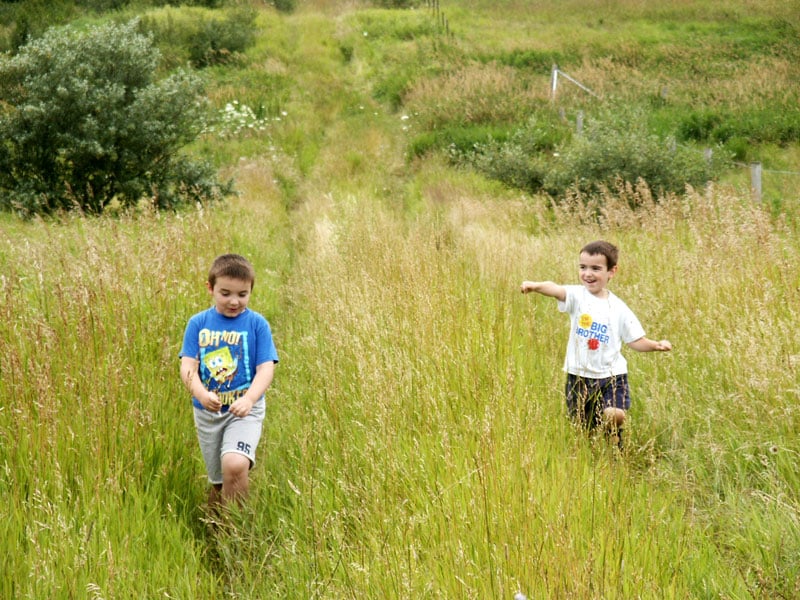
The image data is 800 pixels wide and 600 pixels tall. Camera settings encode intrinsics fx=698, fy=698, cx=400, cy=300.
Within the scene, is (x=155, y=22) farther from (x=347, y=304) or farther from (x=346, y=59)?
(x=347, y=304)

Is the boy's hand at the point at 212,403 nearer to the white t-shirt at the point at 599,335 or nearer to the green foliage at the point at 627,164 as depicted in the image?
the white t-shirt at the point at 599,335

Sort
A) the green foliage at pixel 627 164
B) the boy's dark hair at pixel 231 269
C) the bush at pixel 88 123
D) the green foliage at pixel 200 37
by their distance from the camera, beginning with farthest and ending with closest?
the green foliage at pixel 200 37, the green foliage at pixel 627 164, the bush at pixel 88 123, the boy's dark hair at pixel 231 269

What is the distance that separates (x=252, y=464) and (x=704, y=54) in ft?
81.7

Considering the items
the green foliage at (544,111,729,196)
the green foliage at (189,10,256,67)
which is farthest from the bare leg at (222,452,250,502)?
the green foliage at (189,10,256,67)

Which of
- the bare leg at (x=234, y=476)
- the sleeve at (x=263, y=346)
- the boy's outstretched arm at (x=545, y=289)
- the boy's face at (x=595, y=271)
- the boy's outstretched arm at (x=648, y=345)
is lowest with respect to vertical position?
the bare leg at (x=234, y=476)

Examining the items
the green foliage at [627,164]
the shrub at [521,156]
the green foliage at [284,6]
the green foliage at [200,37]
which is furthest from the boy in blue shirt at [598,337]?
the green foliage at [284,6]

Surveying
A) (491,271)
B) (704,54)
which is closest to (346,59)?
(704,54)

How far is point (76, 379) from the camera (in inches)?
133

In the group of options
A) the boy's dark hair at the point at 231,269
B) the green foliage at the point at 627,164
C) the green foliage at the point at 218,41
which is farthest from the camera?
the green foliage at the point at 218,41

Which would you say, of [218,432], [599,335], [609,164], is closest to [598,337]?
[599,335]

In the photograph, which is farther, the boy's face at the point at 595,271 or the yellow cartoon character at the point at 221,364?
the boy's face at the point at 595,271

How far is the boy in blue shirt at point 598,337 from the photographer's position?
3.73 meters

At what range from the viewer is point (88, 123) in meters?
8.06

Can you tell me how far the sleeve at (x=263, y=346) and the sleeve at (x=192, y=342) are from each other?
0.94 ft
